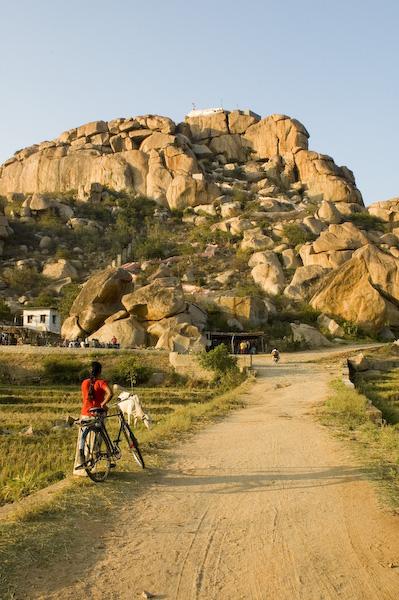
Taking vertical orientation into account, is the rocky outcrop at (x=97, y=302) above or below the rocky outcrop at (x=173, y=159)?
below

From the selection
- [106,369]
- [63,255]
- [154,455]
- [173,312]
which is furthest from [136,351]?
[63,255]

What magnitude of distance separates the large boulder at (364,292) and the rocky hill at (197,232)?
0.11 m

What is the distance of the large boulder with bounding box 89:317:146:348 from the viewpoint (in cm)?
3634

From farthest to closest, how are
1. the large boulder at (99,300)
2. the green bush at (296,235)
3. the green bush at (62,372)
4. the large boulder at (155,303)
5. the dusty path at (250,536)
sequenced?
1. the green bush at (296,235)
2. the large boulder at (99,300)
3. the large boulder at (155,303)
4. the green bush at (62,372)
5. the dusty path at (250,536)

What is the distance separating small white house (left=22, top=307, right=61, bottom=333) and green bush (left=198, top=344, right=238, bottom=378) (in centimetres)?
1709

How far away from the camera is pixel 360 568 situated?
191 inches

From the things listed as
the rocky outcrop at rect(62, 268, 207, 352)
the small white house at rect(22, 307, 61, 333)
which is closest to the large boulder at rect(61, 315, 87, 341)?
the rocky outcrop at rect(62, 268, 207, 352)

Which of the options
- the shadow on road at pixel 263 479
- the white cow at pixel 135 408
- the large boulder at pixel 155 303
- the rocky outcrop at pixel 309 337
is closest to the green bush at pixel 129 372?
the large boulder at pixel 155 303

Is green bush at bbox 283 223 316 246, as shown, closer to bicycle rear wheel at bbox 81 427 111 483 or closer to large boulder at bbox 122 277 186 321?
large boulder at bbox 122 277 186 321

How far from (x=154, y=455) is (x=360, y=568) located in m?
5.12

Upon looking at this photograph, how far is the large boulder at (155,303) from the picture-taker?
121 feet

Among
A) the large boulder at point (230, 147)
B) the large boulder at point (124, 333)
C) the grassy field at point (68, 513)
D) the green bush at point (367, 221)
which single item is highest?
the large boulder at point (230, 147)

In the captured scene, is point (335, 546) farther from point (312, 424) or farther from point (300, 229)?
point (300, 229)

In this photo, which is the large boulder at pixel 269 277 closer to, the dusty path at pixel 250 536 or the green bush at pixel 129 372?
the green bush at pixel 129 372
